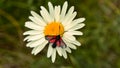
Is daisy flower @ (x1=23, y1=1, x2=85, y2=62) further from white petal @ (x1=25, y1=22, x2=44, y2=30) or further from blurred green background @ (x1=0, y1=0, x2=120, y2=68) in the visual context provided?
blurred green background @ (x1=0, y1=0, x2=120, y2=68)

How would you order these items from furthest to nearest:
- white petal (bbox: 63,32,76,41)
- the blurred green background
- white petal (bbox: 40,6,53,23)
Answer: the blurred green background
white petal (bbox: 40,6,53,23)
white petal (bbox: 63,32,76,41)

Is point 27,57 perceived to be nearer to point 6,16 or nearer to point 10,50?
point 10,50

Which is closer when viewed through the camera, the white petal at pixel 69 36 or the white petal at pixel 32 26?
the white petal at pixel 69 36

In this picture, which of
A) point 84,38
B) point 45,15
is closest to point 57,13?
point 45,15

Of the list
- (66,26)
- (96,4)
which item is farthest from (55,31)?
(96,4)

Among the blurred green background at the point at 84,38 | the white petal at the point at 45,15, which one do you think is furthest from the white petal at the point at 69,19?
the blurred green background at the point at 84,38

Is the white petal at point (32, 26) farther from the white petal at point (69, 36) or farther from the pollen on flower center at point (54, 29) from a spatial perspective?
the white petal at point (69, 36)

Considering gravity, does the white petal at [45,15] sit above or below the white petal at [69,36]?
above

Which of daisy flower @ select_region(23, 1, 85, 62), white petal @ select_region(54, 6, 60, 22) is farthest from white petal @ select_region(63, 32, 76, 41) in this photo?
white petal @ select_region(54, 6, 60, 22)
